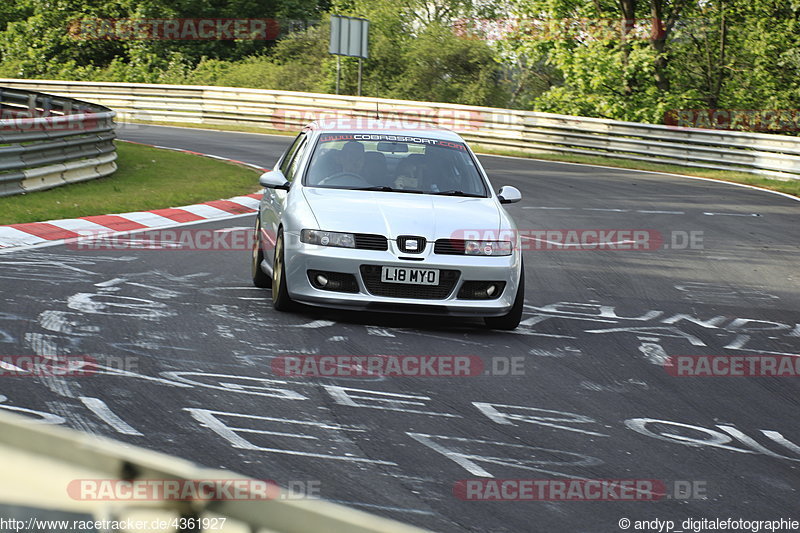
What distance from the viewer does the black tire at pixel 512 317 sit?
8.24m

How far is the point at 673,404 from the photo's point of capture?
20.9 ft

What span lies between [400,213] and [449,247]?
49cm

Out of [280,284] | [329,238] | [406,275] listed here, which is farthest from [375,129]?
[406,275]

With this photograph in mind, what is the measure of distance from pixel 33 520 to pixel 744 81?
33.0 m

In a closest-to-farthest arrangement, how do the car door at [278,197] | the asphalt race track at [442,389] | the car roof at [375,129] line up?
1. the asphalt race track at [442,389]
2. the car door at [278,197]
3. the car roof at [375,129]

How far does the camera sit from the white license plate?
26.0 ft

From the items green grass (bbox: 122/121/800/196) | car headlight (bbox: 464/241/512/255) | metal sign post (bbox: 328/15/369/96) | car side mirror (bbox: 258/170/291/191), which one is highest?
metal sign post (bbox: 328/15/369/96)

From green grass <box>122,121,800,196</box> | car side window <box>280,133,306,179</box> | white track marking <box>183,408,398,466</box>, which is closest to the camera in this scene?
white track marking <box>183,408,398,466</box>

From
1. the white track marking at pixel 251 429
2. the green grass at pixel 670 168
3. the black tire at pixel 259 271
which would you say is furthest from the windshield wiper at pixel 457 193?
the green grass at pixel 670 168

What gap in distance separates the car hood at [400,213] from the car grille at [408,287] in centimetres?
29

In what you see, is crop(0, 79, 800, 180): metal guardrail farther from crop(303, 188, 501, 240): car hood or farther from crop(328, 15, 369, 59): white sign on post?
crop(303, 188, 501, 240): car hood

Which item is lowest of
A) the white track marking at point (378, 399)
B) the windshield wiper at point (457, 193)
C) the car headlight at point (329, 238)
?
the white track marking at point (378, 399)

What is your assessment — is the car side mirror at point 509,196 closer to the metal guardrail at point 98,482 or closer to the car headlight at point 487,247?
the car headlight at point 487,247

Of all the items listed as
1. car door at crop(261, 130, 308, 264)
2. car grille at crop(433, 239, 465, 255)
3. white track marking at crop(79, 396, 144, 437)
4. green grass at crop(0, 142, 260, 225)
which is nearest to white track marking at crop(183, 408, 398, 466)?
white track marking at crop(79, 396, 144, 437)
